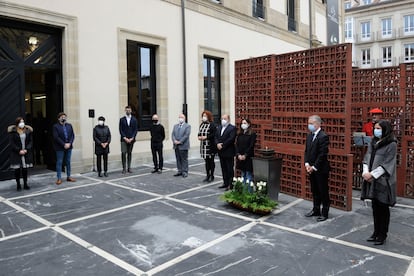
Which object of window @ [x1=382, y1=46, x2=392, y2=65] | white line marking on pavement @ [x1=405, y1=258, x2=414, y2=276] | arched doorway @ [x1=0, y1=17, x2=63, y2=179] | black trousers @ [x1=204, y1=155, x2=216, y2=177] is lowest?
white line marking on pavement @ [x1=405, y1=258, x2=414, y2=276]

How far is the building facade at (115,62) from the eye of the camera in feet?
33.3

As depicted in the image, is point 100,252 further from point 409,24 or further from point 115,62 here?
point 409,24

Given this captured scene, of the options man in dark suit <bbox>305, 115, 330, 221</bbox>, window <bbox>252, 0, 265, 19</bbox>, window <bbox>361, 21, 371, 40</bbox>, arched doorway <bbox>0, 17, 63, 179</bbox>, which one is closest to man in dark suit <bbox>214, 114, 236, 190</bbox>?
man in dark suit <bbox>305, 115, 330, 221</bbox>

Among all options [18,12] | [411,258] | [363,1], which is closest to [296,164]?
[411,258]

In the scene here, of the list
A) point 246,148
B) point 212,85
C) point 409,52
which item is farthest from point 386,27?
point 246,148

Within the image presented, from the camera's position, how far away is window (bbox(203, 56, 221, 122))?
52.1 ft

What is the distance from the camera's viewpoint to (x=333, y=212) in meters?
6.91

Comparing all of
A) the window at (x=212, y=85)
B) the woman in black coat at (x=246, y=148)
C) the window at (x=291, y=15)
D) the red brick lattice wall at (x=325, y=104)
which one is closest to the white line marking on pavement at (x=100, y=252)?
the woman in black coat at (x=246, y=148)

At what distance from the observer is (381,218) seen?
Answer: 5.23 m

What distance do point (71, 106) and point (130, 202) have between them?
455 centimetres

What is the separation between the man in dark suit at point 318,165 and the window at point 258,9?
1331cm

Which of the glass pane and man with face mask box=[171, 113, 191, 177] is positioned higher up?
the glass pane

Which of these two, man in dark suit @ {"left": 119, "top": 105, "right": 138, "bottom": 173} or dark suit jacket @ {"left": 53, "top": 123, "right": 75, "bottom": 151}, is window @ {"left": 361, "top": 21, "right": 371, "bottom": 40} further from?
dark suit jacket @ {"left": 53, "top": 123, "right": 75, "bottom": 151}

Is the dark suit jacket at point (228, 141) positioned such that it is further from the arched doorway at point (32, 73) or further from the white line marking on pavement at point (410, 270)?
the arched doorway at point (32, 73)
